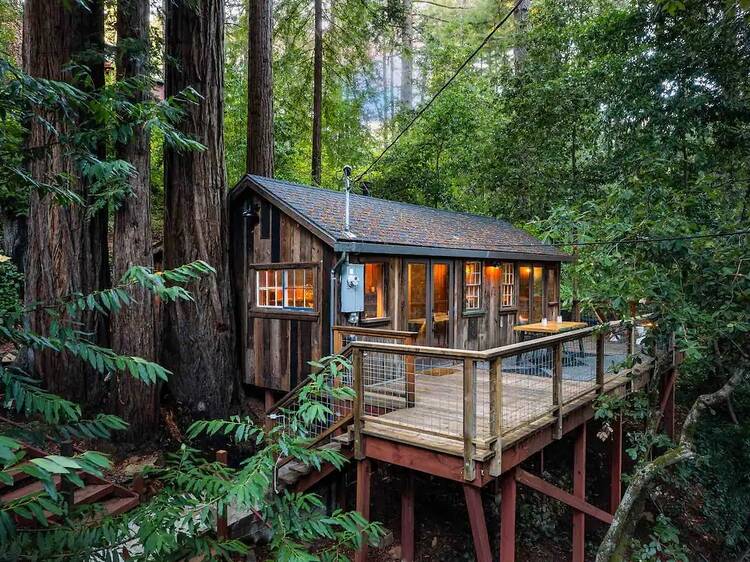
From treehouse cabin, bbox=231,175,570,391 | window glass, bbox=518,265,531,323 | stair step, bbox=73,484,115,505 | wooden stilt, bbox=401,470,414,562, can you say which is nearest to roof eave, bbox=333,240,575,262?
treehouse cabin, bbox=231,175,570,391

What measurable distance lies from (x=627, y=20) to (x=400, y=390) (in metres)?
8.91

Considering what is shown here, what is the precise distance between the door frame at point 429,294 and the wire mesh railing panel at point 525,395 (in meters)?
1.34

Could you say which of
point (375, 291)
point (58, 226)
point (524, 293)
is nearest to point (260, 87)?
point (58, 226)

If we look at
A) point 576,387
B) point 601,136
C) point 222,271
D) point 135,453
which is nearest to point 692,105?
point 601,136

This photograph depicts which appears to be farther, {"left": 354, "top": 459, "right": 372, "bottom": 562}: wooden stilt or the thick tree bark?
the thick tree bark

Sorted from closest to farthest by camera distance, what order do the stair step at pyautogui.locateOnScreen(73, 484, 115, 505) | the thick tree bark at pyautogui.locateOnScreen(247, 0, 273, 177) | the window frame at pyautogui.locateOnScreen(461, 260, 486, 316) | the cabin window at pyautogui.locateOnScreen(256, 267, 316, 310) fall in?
the stair step at pyautogui.locateOnScreen(73, 484, 115, 505) < the cabin window at pyautogui.locateOnScreen(256, 267, 316, 310) < the window frame at pyautogui.locateOnScreen(461, 260, 486, 316) < the thick tree bark at pyautogui.locateOnScreen(247, 0, 273, 177)

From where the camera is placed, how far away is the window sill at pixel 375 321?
22.2ft

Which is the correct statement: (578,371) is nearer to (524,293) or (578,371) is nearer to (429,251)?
(524,293)

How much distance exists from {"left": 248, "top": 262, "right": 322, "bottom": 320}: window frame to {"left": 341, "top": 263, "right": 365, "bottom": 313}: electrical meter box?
1.44ft

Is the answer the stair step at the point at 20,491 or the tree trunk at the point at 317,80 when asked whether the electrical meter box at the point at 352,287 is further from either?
the tree trunk at the point at 317,80

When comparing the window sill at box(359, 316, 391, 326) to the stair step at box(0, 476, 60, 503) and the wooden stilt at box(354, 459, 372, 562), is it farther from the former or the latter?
the stair step at box(0, 476, 60, 503)

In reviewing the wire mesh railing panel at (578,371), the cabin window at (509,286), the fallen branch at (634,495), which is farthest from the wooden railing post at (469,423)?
the cabin window at (509,286)

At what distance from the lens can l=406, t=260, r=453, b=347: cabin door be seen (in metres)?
7.50

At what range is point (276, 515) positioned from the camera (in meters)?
2.20
